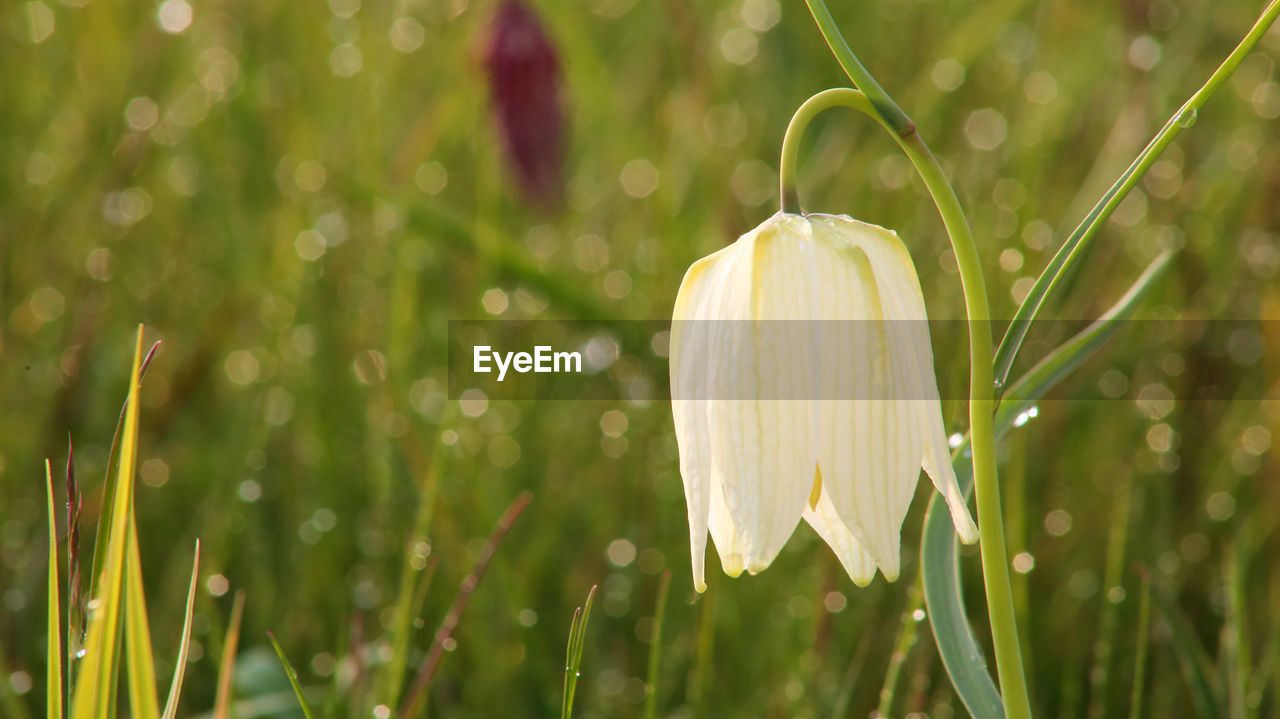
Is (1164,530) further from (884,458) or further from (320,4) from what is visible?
(320,4)

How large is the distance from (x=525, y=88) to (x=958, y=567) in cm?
110

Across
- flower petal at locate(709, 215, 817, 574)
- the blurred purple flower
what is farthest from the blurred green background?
flower petal at locate(709, 215, 817, 574)

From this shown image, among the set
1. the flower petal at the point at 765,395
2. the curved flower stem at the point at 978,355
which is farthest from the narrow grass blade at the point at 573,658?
the curved flower stem at the point at 978,355

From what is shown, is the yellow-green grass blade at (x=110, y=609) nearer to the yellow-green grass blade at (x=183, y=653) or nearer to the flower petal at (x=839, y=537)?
the yellow-green grass blade at (x=183, y=653)

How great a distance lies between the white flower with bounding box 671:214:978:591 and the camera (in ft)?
1.87

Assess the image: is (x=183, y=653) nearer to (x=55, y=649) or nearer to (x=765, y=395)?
(x=55, y=649)

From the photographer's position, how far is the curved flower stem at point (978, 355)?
20.1 inches

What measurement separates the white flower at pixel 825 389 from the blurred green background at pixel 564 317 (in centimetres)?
18

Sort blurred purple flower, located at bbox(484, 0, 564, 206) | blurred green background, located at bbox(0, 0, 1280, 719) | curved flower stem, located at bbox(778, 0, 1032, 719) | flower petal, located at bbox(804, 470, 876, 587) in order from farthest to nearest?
blurred purple flower, located at bbox(484, 0, 564, 206)
blurred green background, located at bbox(0, 0, 1280, 719)
flower petal, located at bbox(804, 470, 876, 587)
curved flower stem, located at bbox(778, 0, 1032, 719)

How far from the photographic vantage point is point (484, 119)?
5.58 ft

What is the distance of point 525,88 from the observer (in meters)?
1.52

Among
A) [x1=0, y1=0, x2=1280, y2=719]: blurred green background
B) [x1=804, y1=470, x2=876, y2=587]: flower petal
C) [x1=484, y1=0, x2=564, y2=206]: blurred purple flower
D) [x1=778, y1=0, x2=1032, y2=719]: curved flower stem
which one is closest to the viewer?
[x1=778, y1=0, x2=1032, y2=719]: curved flower stem

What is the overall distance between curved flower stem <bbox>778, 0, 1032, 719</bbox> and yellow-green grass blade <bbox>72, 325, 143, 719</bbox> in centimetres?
35

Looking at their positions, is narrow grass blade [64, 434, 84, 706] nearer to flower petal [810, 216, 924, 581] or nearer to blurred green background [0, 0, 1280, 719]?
blurred green background [0, 0, 1280, 719]
